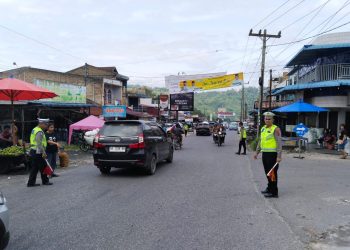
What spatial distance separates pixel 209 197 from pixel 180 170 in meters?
4.43

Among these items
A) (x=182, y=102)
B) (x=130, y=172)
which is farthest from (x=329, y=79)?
(x=182, y=102)

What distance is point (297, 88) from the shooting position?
2469cm

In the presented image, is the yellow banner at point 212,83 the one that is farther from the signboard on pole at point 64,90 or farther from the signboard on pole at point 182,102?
the signboard on pole at point 182,102

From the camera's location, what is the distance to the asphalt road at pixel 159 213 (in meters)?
5.07

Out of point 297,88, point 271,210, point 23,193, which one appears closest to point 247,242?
point 271,210

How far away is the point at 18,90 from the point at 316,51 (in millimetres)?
18889

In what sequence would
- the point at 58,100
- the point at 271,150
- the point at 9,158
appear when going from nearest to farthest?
the point at 271,150
the point at 9,158
the point at 58,100

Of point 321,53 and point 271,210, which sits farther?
point 321,53

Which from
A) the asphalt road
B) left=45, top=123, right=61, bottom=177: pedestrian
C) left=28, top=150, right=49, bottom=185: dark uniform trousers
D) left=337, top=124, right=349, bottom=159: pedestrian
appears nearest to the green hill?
left=337, top=124, right=349, bottom=159: pedestrian

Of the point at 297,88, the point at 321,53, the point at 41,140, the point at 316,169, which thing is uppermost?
the point at 321,53

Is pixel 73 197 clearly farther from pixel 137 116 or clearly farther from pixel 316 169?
pixel 137 116

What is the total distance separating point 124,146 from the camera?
10.4m

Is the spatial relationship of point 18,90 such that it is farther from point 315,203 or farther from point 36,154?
point 315,203

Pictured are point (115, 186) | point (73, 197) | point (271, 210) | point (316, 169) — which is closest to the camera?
point (271, 210)
